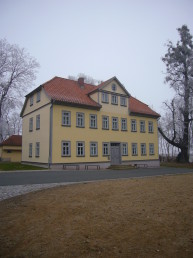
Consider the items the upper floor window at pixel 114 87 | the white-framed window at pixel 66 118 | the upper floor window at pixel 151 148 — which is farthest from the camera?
the upper floor window at pixel 151 148

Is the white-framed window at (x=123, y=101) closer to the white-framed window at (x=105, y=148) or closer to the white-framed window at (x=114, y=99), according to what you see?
the white-framed window at (x=114, y=99)

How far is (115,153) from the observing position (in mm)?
26203

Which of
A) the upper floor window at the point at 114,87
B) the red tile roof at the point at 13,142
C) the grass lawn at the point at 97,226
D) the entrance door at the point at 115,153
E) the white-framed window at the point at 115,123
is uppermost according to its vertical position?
the upper floor window at the point at 114,87

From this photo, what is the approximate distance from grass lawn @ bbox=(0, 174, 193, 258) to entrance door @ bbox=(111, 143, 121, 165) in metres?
18.4

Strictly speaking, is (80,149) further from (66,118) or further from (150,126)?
(150,126)

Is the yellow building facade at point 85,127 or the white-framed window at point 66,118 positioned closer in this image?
the yellow building facade at point 85,127

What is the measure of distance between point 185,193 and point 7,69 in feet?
95.7

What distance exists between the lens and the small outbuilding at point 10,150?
118 feet

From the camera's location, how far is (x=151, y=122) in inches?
1224

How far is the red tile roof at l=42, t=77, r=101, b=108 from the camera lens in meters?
22.7

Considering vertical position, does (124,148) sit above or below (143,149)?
above

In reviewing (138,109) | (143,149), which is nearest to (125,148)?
(143,149)

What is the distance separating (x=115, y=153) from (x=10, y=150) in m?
20.4

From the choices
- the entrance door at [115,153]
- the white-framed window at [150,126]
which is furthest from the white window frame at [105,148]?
the white-framed window at [150,126]
